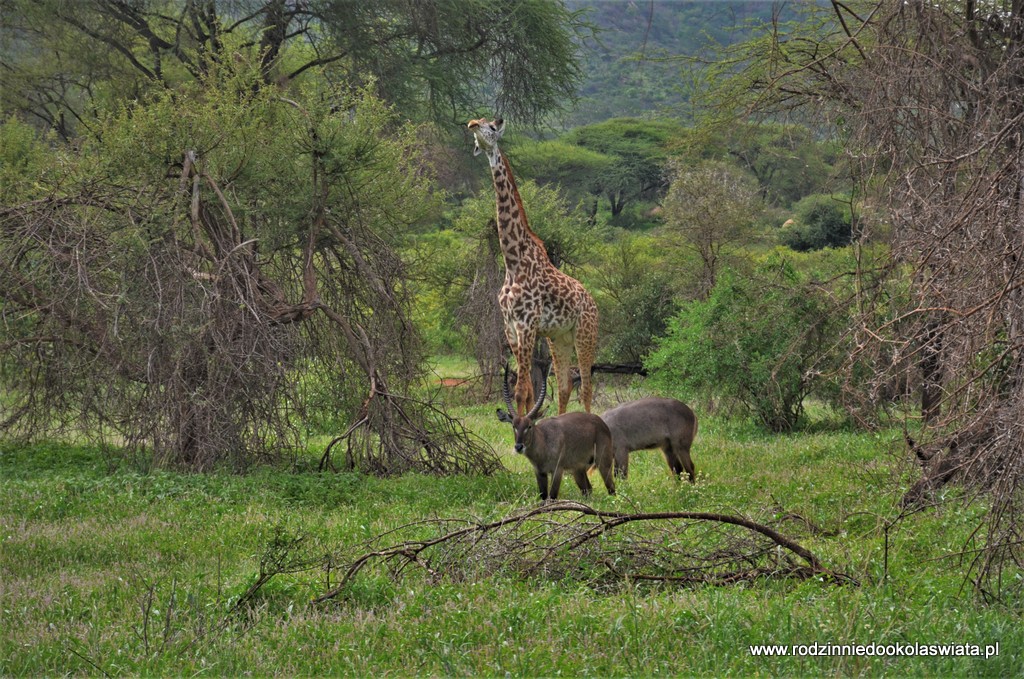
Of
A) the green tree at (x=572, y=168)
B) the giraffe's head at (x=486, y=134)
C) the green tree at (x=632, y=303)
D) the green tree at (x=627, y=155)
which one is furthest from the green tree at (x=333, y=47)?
the green tree at (x=627, y=155)

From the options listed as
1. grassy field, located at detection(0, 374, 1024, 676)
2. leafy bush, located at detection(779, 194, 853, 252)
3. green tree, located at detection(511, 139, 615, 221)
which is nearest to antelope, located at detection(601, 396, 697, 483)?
grassy field, located at detection(0, 374, 1024, 676)

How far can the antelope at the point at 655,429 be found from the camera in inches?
480

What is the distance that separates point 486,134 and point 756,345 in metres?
5.62

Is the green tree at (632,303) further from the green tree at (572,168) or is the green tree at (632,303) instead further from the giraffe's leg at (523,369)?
the green tree at (572,168)

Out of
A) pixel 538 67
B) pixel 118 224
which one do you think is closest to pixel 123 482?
pixel 118 224

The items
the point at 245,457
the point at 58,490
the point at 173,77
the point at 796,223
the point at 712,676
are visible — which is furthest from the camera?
the point at 796,223

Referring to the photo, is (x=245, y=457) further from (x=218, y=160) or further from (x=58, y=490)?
(x=218, y=160)

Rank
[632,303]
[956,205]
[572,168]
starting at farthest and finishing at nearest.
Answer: [572,168]
[632,303]
[956,205]

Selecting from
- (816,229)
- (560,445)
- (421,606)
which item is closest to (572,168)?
(816,229)

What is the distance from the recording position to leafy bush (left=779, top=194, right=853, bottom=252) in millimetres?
42625

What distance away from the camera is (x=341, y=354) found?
46.2 ft

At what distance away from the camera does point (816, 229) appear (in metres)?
43.0

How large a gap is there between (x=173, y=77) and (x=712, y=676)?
17.2 metres

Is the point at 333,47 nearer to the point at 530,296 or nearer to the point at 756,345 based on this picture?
the point at 530,296
